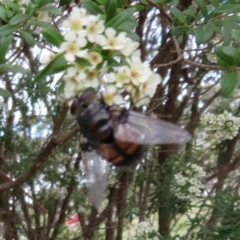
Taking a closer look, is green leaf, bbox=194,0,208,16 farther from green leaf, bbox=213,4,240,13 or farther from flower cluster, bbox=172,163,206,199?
flower cluster, bbox=172,163,206,199

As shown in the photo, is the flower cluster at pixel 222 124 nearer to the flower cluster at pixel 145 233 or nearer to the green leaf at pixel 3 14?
the flower cluster at pixel 145 233

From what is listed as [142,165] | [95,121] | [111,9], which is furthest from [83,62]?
[142,165]

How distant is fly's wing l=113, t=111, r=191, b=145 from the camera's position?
1.05 m

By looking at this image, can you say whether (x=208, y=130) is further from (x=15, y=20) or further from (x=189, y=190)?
(x=15, y=20)

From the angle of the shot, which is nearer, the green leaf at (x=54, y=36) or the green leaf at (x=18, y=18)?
the green leaf at (x=54, y=36)

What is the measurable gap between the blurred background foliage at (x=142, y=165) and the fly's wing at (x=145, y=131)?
36.1 inches

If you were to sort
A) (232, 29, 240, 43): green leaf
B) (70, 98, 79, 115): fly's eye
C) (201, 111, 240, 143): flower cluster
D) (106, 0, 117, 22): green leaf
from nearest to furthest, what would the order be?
1. (70, 98, 79, 115): fly's eye
2. (106, 0, 117, 22): green leaf
3. (232, 29, 240, 43): green leaf
4. (201, 111, 240, 143): flower cluster

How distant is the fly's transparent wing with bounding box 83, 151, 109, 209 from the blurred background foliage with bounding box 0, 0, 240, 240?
0.80m

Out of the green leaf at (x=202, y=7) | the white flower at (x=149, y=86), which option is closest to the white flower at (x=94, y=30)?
the white flower at (x=149, y=86)

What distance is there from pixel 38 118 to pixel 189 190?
2.83ft

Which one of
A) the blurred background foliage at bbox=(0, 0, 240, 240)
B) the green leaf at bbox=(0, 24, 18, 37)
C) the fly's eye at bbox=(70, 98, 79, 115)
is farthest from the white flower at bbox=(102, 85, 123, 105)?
the blurred background foliage at bbox=(0, 0, 240, 240)

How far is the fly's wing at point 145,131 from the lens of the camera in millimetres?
1055

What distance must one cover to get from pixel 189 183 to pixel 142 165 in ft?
0.99

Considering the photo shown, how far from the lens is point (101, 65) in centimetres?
105
